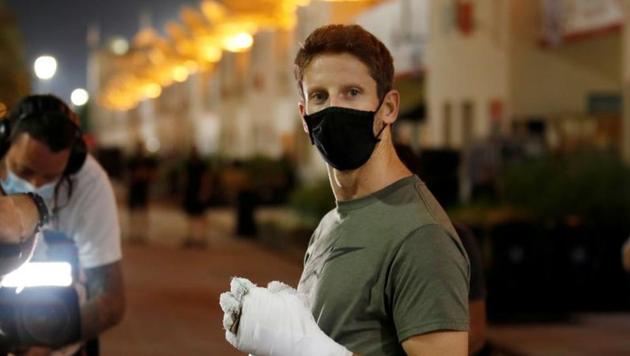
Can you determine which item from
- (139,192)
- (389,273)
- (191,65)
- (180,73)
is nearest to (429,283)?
(389,273)

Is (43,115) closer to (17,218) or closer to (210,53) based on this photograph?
(17,218)

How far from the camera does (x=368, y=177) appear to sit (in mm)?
3396

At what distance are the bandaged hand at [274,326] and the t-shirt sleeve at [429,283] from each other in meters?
0.19

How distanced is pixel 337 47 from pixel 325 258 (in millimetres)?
533

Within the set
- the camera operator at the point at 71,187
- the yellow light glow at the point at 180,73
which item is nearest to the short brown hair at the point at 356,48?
the camera operator at the point at 71,187

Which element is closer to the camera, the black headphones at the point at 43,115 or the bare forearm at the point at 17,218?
the bare forearm at the point at 17,218

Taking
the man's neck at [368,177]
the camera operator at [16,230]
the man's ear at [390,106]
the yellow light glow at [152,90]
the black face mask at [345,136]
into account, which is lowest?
the yellow light glow at [152,90]

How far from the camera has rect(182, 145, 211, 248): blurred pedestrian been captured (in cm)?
2609

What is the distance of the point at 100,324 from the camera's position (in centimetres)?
516

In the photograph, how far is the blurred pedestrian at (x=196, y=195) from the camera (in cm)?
2609

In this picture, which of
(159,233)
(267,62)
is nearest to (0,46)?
(267,62)

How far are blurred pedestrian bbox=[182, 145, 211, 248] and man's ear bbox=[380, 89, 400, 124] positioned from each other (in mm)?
22635

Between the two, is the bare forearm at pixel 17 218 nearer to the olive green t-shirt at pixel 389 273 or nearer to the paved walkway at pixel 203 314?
the olive green t-shirt at pixel 389 273

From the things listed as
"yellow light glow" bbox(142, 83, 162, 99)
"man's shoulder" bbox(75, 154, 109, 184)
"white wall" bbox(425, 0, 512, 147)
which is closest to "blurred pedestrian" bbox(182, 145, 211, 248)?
"white wall" bbox(425, 0, 512, 147)
